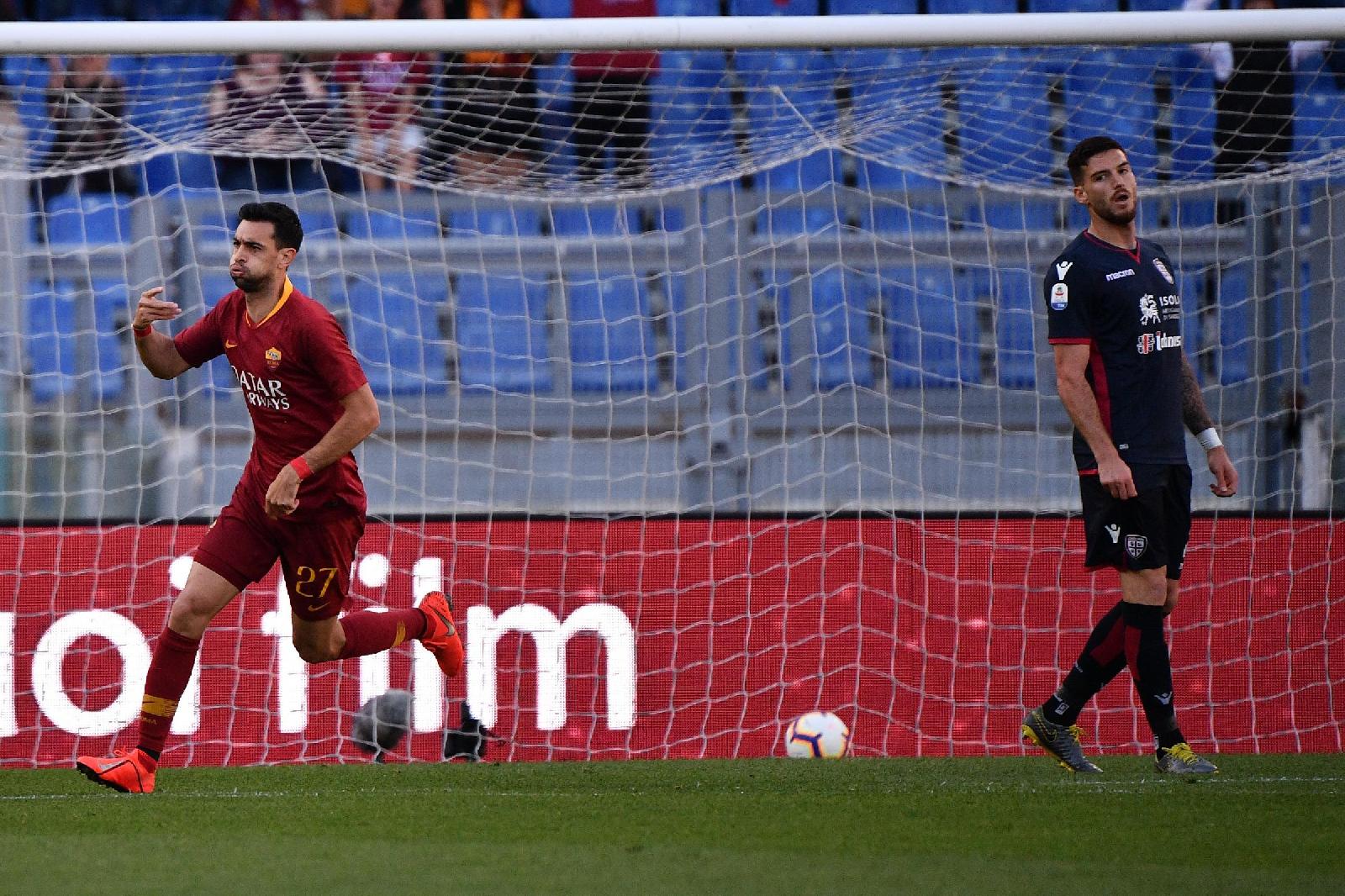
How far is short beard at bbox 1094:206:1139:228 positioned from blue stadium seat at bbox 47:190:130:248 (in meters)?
5.01

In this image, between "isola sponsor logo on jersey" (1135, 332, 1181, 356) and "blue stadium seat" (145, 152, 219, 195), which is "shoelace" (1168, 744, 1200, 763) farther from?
"blue stadium seat" (145, 152, 219, 195)

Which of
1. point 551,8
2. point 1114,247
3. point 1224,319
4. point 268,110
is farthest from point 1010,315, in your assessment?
point 551,8

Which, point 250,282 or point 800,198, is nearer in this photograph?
point 250,282

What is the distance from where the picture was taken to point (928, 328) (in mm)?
7801

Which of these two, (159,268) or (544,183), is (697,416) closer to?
(544,183)

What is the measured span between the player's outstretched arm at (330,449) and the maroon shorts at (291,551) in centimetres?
22

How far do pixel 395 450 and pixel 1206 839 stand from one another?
3979 mm

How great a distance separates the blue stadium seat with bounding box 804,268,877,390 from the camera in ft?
25.4

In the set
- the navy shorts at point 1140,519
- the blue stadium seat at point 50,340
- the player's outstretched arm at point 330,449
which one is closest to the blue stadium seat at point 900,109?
the navy shorts at point 1140,519

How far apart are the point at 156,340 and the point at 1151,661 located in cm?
297

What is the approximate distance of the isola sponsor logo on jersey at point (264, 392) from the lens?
4.64 metres

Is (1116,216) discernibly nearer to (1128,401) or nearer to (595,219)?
(1128,401)

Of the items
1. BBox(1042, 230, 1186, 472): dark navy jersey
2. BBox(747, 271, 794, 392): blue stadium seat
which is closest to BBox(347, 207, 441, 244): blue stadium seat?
BBox(747, 271, 794, 392): blue stadium seat

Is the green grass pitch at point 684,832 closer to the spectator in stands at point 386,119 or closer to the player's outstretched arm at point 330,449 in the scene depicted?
the player's outstretched arm at point 330,449
